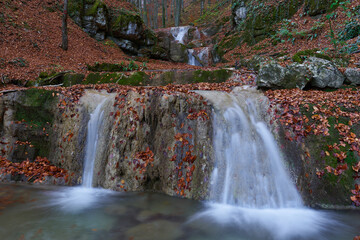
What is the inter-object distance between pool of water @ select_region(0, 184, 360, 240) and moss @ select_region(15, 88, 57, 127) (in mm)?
2207

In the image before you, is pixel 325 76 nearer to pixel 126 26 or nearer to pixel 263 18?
pixel 263 18

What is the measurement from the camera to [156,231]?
278cm

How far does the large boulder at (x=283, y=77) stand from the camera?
248 inches

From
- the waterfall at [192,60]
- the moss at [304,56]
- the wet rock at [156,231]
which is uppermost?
the waterfall at [192,60]

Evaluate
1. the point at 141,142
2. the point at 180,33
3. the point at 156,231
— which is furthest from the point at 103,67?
the point at 180,33

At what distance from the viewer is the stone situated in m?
6.43

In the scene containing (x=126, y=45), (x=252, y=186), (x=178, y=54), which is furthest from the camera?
(x=178, y=54)

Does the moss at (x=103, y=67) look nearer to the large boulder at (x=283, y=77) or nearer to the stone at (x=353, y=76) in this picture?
the large boulder at (x=283, y=77)

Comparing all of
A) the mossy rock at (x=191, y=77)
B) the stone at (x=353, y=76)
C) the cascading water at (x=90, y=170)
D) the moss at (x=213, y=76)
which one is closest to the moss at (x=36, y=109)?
the cascading water at (x=90, y=170)

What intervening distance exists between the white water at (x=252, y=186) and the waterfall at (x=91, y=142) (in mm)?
2918

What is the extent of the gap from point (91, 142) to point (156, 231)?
10.2 feet

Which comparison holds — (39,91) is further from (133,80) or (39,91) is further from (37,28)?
(37,28)

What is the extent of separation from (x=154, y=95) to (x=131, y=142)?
1.27 m

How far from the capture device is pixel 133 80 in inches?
329
